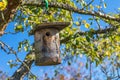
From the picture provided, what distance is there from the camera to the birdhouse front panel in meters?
4.72

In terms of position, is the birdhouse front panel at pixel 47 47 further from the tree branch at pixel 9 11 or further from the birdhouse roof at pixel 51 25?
the tree branch at pixel 9 11

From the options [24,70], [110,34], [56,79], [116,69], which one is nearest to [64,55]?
[24,70]

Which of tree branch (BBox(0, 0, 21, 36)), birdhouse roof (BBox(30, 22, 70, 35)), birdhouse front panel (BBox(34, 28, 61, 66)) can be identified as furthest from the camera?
birdhouse roof (BBox(30, 22, 70, 35))

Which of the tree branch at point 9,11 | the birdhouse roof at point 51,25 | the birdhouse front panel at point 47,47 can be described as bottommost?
the birdhouse front panel at point 47,47

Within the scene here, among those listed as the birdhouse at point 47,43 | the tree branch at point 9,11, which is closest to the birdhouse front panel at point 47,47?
the birdhouse at point 47,43

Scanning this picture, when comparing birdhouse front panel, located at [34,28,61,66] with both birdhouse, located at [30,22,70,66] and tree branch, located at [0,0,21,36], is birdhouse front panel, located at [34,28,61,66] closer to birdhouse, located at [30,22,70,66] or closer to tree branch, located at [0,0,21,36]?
birdhouse, located at [30,22,70,66]

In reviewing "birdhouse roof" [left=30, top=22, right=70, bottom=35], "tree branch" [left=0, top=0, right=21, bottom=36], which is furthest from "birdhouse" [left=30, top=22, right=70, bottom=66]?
"tree branch" [left=0, top=0, right=21, bottom=36]

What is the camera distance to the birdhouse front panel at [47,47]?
472 centimetres

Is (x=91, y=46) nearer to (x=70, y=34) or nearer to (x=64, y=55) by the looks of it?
(x=70, y=34)

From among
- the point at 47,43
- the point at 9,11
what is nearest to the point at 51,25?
the point at 47,43

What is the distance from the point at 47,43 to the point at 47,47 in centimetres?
7

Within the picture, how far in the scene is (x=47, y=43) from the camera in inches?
192

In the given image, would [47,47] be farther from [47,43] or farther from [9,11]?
[9,11]

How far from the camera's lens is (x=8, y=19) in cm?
481
